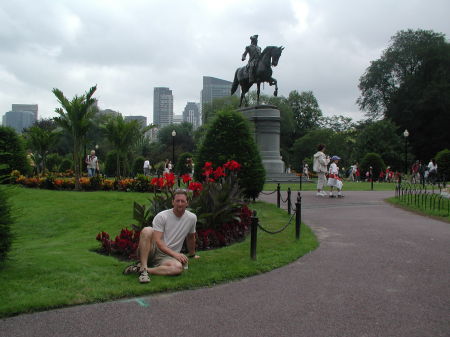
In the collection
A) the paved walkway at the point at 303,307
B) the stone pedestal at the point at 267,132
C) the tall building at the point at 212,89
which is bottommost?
the paved walkway at the point at 303,307

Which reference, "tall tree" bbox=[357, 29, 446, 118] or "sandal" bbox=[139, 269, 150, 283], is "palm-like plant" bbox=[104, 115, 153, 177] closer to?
"sandal" bbox=[139, 269, 150, 283]

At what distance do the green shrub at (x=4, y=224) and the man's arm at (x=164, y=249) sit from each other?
6.19 feet

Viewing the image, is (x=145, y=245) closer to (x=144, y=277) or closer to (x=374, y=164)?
(x=144, y=277)

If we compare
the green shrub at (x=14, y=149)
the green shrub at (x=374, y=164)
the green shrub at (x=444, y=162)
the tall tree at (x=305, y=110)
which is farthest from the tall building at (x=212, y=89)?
the green shrub at (x=14, y=149)

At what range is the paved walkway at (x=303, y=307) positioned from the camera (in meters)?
4.05

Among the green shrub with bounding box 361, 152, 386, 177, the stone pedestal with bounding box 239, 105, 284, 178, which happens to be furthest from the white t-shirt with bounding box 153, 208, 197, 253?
the green shrub with bounding box 361, 152, 386, 177

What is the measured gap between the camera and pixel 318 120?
75688 mm

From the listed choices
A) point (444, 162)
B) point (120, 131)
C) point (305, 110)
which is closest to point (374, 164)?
point (444, 162)

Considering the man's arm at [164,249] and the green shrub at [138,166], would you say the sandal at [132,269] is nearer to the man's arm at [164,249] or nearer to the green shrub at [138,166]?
the man's arm at [164,249]

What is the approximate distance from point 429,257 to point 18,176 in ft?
57.3

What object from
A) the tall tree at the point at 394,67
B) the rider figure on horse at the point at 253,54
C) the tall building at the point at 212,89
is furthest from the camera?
the tall building at the point at 212,89

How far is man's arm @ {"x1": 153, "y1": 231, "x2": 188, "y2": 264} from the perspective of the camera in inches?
227

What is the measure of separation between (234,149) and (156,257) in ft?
27.1

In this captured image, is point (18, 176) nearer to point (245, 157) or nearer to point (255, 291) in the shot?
point (245, 157)
